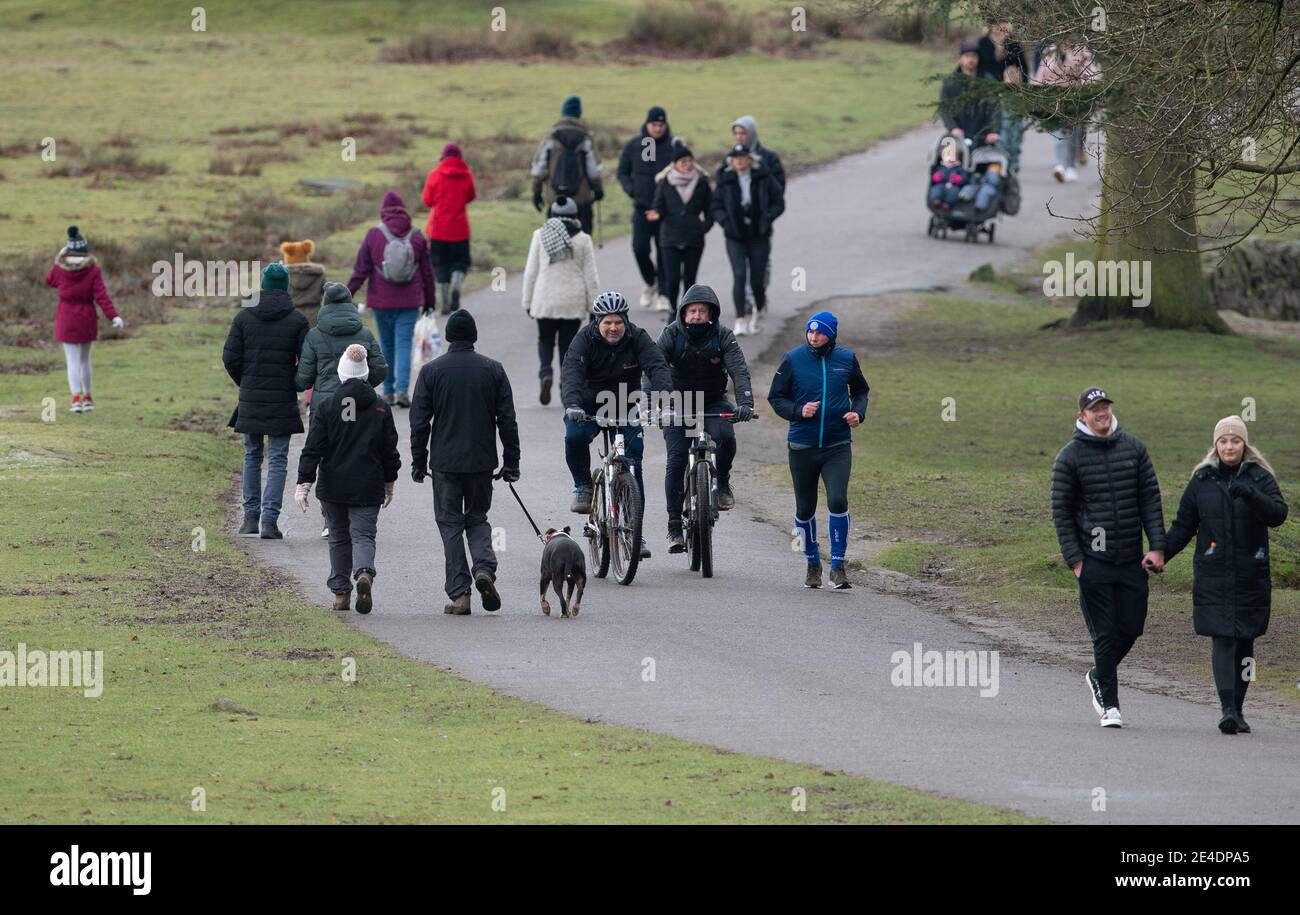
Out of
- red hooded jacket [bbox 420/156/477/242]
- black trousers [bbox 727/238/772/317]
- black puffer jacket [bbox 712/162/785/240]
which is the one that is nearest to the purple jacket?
red hooded jacket [bbox 420/156/477/242]

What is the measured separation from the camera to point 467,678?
1224 centimetres

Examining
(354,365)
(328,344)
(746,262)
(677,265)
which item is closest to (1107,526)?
(354,365)

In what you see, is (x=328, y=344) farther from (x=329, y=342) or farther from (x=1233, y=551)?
(x=1233, y=551)

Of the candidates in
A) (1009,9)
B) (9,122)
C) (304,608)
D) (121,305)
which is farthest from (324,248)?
(9,122)

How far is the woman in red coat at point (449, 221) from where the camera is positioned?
82.7ft

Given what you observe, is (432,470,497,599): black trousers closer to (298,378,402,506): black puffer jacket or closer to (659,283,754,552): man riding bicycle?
(298,378,402,506): black puffer jacket

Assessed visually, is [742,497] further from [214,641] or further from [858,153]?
[858,153]

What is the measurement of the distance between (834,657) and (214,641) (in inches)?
161

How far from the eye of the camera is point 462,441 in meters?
14.0

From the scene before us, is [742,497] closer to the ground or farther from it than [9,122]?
closer to the ground

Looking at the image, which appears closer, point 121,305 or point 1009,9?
point 1009,9

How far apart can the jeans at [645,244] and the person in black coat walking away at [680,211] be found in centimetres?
48

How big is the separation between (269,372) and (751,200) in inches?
388
